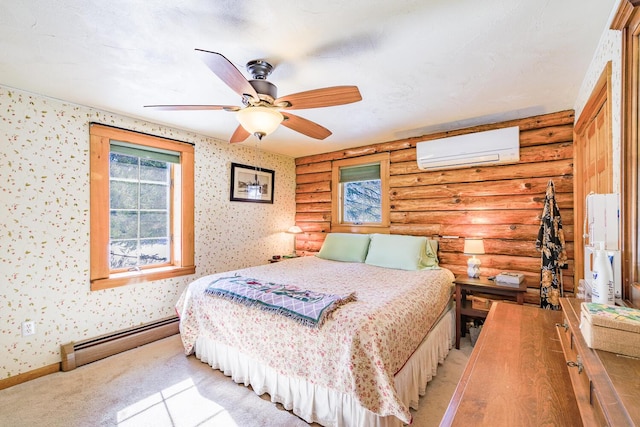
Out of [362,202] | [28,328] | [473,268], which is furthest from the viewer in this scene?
[362,202]

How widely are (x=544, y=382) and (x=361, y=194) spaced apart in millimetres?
3537

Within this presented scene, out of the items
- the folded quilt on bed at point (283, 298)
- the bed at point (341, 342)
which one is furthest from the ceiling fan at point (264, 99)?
the bed at point (341, 342)

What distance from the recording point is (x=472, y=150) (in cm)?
327

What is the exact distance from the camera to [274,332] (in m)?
2.03

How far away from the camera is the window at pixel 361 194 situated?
13.8 ft

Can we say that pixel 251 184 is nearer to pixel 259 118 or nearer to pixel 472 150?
pixel 259 118

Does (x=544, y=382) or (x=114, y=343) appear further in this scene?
(x=114, y=343)

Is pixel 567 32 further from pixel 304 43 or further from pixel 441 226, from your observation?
pixel 441 226

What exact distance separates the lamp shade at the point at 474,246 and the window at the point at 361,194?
3.96ft

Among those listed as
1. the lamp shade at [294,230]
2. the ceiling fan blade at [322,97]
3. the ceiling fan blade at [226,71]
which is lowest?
the lamp shade at [294,230]

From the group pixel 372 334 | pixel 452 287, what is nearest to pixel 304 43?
pixel 372 334

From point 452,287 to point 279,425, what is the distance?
221 centimetres

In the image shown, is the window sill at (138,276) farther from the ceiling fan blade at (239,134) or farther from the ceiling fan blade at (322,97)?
the ceiling fan blade at (322,97)

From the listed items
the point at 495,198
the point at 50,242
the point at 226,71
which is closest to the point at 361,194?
the point at 495,198
